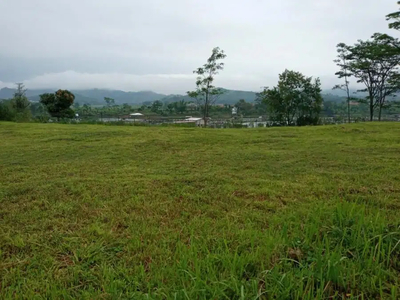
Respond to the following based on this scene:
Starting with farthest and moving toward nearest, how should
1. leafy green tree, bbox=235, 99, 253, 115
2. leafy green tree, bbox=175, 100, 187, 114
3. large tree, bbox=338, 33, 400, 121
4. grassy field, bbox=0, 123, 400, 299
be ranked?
1. leafy green tree, bbox=235, 99, 253, 115
2. leafy green tree, bbox=175, 100, 187, 114
3. large tree, bbox=338, 33, 400, 121
4. grassy field, bbox=0, 123, 400, 299

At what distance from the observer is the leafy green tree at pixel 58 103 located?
1814cm

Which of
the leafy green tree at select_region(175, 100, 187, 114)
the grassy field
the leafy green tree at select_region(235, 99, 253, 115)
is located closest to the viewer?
the grassy field

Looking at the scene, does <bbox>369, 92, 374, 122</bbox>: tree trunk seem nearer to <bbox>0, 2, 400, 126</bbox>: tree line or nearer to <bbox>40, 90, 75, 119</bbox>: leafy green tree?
<bbox>0, 2, 400, 126</bbox>: tree line

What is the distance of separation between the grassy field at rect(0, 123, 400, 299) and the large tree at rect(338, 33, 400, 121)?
16735mm

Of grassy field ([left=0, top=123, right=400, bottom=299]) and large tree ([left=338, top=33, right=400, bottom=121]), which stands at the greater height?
large tree ([left=338, top=33, right=400, bottom=121])

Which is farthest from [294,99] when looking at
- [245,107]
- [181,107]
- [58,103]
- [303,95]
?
[58,103]

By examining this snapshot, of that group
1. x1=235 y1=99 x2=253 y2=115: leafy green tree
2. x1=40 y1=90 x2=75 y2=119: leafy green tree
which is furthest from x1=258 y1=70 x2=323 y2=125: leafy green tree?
x1=40 y1=90 x2=75 y2=119: leafy green tree

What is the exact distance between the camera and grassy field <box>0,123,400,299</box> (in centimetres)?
121

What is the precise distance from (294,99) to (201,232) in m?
19.4

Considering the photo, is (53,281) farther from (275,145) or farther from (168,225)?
(275,145)

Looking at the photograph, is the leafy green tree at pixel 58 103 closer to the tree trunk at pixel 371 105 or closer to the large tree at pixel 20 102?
the large tree at pixel 20 102

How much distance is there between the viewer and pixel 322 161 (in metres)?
3.95

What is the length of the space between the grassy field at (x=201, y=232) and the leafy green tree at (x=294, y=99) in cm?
1660

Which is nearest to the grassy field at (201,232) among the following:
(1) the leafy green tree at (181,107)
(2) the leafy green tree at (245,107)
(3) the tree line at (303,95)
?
(3) the tree line at (303,95)
